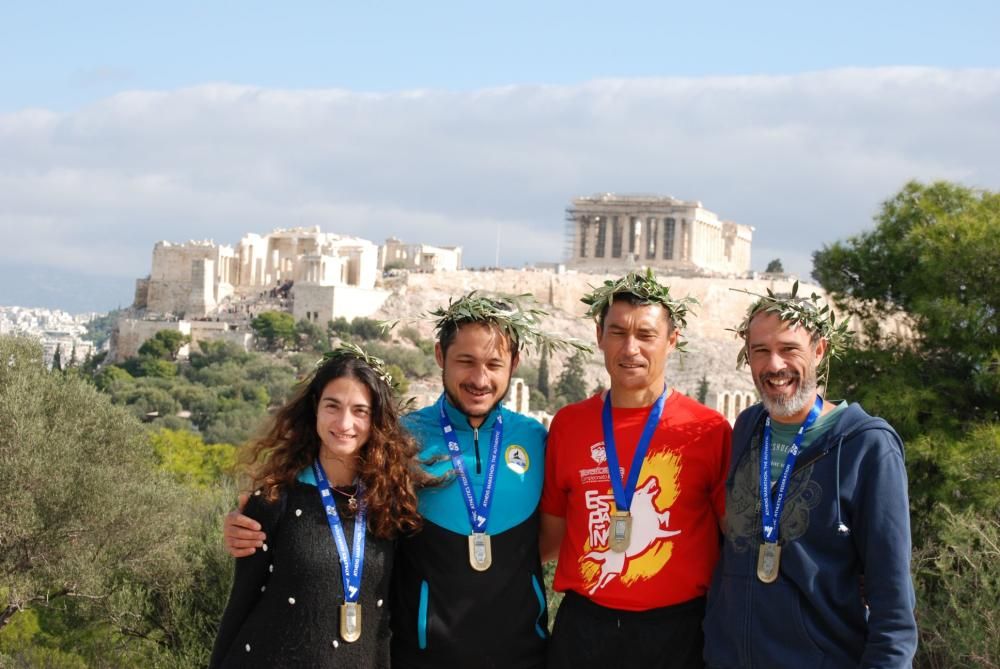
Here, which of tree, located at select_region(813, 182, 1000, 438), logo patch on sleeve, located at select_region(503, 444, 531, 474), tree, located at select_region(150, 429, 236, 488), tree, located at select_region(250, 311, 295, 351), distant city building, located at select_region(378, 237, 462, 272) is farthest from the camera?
distant city building, located at select_region(378, 237, 462, 272)

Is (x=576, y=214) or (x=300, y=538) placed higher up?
(x=576, y=214)

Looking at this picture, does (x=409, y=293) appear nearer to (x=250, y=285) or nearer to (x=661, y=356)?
(x=250, y=285)

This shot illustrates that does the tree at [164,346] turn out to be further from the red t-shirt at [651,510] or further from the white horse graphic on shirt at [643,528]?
the white horse graphic on shirt at [643,528]

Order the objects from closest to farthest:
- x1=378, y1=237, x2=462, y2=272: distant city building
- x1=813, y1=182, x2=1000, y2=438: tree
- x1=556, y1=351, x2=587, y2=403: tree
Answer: x1=813, y1=182, x2=1000, y2=438: tree → x1=556, y1=351, x2=587, y2=403: tree → x1=378, y1=237, x2=462, y2=272: distant city building

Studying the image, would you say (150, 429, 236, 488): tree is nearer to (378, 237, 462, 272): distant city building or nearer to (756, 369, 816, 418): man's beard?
(756, 369, 816, 418): man's beard

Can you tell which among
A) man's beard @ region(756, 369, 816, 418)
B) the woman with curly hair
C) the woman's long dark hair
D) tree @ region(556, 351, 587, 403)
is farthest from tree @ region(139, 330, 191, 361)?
man's beard @ region(756, 369, 816, 418)

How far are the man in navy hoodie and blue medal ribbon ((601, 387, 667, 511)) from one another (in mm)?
286

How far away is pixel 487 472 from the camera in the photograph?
14.0 ft

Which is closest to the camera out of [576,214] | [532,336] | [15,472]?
[532,336]

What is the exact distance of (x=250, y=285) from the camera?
60.9 m

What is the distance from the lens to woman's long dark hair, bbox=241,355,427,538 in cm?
408

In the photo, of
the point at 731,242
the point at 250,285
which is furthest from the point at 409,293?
the point at 731,242

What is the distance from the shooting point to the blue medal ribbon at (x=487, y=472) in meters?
4.20

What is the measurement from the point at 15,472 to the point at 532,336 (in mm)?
9415
